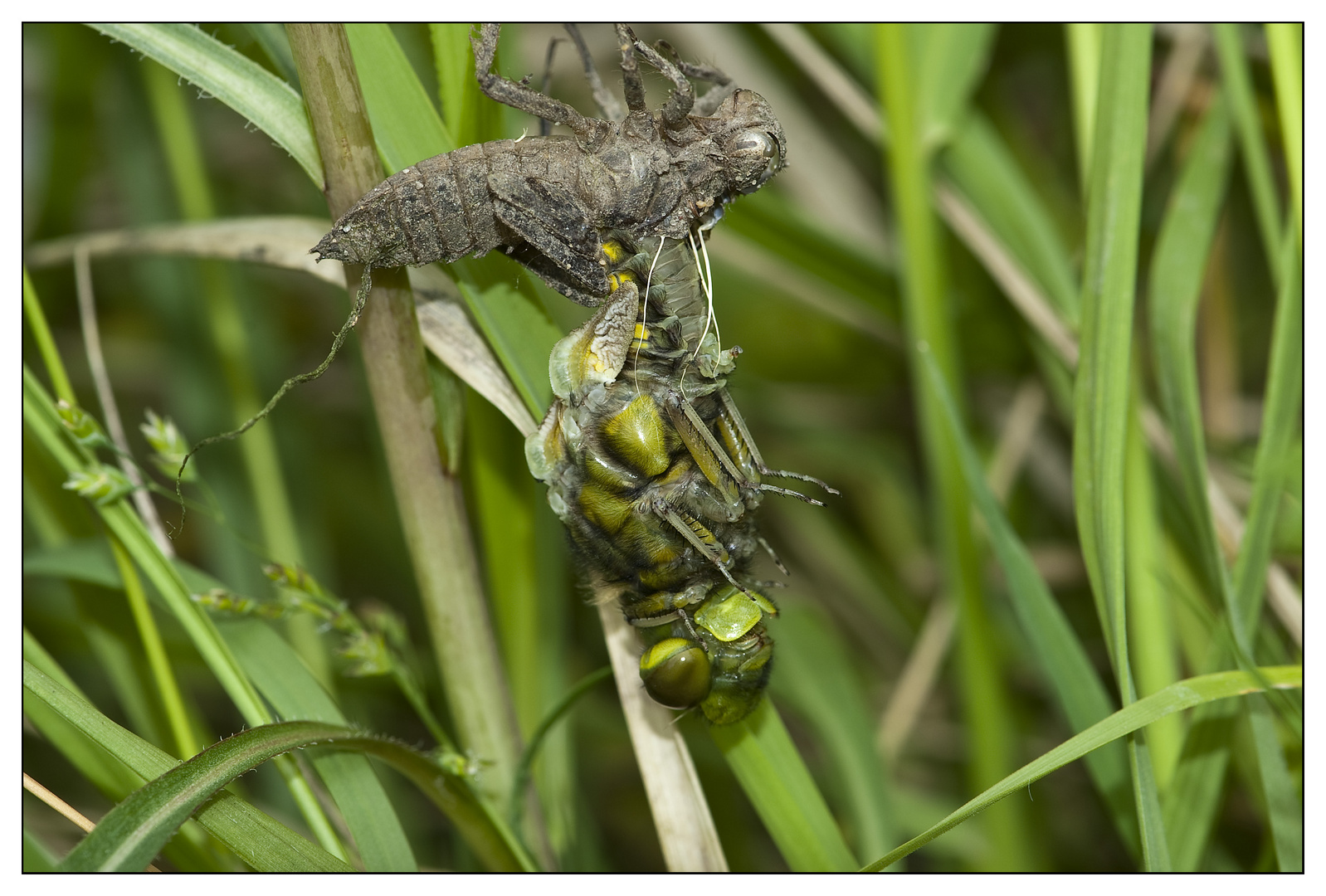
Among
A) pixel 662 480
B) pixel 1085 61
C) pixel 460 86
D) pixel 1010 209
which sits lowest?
pixel 662 480

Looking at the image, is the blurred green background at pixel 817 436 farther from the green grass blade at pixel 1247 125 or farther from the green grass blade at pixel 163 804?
the green grass blade at pixel 163 804

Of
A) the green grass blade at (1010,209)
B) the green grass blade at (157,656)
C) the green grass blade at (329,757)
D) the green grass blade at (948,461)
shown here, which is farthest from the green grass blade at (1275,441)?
the green grass blade at (157,656)

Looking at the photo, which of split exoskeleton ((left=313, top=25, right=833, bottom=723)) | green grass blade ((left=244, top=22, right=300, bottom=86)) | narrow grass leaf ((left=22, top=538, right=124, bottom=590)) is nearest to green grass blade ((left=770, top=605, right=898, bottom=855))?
split exoskeleton ((left=313, top=25, right=833, bottom=723))

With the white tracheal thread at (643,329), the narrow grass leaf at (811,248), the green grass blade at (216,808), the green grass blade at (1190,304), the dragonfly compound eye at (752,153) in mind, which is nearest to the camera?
the green grass blade at (216,808)

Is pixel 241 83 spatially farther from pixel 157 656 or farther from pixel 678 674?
pixel 678 674

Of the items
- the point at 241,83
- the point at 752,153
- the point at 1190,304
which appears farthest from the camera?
the point at 1190,304

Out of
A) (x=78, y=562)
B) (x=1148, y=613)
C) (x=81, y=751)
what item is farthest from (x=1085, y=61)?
(x=81, y=751)

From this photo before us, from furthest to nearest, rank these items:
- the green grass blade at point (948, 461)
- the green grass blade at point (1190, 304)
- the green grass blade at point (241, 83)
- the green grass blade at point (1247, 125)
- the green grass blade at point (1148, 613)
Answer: the green grass blade at point (948, 461) → the green grass blade at point (1247, 125) → the green grass blade at point (1148, 613) → the green grass blade at point (1190, 304) → the green grass blade at point (241, 83)
